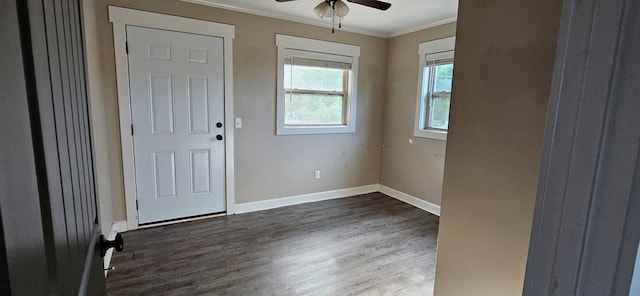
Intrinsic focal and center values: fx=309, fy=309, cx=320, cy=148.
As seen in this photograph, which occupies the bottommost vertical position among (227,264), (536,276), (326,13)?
(227,264)

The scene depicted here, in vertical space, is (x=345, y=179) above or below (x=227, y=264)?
above

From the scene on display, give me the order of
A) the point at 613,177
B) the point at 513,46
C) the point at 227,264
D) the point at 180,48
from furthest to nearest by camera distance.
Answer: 1. the point at 180,48
2. the point at 227,264
3. the point at 513,46
4. the point at 613,177

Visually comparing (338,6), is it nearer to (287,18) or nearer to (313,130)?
(287,18)

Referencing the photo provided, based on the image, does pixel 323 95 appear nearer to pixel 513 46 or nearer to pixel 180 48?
pixel 180 48

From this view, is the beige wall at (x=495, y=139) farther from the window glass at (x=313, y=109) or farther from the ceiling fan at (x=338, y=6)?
the window glass at (x=313, y=109)

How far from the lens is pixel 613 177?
0.43 metres

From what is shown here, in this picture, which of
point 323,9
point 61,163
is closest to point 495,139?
point 61,163

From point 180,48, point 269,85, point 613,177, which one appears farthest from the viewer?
point 269,85

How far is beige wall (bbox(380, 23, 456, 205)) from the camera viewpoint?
3.77m

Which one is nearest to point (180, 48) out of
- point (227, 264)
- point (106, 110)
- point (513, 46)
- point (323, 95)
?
point (106, 110)

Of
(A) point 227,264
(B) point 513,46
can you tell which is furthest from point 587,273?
(A) point 227,264

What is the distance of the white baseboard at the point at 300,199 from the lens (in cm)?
369

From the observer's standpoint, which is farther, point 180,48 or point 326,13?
point 180,48

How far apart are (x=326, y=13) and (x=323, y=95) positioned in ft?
5.09
